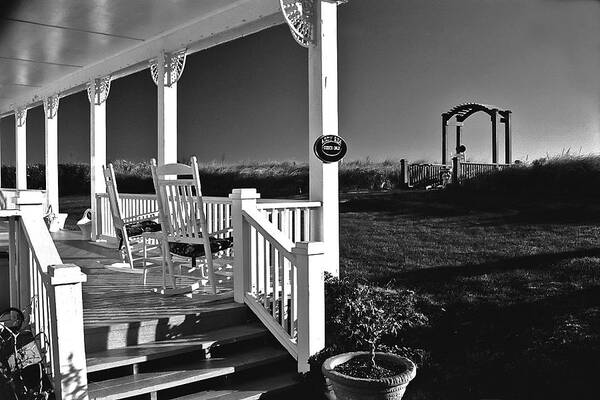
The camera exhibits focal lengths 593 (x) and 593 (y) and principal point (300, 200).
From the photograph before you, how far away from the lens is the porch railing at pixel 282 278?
326 cm

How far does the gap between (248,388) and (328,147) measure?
200cm

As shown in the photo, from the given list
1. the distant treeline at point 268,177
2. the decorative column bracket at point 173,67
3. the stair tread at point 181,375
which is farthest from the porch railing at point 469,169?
the decorative column bracket at point 173,67

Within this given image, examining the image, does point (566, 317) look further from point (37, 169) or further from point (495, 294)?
point (37, 169)

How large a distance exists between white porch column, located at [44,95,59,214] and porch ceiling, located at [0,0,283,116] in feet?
3.51

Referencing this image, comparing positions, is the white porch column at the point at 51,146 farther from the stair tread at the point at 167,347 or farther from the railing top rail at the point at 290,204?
the stair tread at the point at 167,347

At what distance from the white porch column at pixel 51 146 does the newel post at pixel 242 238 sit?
690 centimetres

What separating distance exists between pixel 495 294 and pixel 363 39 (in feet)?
9.10

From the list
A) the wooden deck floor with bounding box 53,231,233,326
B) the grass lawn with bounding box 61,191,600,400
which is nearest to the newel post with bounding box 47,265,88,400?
the wooden deck floor with bounding box 53,231,233,326

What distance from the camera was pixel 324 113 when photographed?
4.55 metres

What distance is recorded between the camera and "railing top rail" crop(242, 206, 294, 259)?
3.47 m

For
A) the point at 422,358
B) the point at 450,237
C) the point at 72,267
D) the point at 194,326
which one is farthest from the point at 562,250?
the point at 72,267

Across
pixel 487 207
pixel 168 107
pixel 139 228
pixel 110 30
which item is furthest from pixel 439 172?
pixel 110 30

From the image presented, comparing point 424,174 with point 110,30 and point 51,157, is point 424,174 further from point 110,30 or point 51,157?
point 51,157

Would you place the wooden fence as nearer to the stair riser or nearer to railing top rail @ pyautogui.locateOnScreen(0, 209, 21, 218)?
the stair riser
